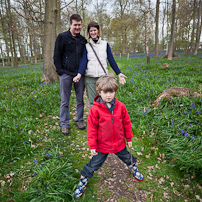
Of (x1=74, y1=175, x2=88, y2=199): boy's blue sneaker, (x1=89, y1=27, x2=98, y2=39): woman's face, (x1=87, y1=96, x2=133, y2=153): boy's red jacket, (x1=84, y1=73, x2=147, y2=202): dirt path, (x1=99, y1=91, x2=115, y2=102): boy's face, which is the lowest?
(x1=84, y1=73, x2=147, y2=202): dirt path

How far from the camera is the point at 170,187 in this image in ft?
7.38

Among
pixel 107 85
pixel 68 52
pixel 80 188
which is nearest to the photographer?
pixel 107 85

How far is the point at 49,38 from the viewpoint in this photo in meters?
6.77

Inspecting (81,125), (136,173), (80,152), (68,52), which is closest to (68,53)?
(68,52)

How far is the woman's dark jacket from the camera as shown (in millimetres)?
2979

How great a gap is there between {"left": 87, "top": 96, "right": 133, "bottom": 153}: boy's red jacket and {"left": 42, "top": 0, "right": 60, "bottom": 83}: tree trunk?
19.2 ft

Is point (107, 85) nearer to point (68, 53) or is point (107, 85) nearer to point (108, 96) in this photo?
point (108, 96)

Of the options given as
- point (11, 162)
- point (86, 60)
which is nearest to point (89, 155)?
point (11, 162)

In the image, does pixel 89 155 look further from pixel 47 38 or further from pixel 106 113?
pixel 47 38

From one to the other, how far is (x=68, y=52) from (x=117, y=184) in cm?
285

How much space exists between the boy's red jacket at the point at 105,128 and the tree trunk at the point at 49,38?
19.2 ft

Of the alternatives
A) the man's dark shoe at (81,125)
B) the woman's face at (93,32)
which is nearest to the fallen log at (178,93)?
the man's dark shoe at (81,125)

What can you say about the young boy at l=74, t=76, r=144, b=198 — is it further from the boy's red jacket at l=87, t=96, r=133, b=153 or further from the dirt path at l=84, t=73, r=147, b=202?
the dirt path at l=84, t=73, r=147, b=202

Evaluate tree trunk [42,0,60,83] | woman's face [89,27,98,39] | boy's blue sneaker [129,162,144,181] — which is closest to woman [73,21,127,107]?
woman's face [89,27,98,39]
